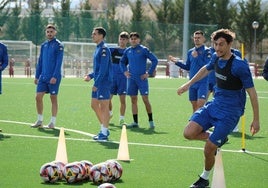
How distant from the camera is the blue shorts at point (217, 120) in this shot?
29.0ft

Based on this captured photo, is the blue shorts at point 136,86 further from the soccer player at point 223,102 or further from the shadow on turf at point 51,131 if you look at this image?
the soccer player at point 223,102

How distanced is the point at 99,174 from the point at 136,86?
7623 mm

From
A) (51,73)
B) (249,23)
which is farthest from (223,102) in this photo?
(249,23)

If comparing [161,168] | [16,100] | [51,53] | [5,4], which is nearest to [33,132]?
[51,53]

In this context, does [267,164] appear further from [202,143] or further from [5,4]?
[5,4]

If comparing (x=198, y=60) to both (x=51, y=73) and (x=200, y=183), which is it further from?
(x=200, y=183)

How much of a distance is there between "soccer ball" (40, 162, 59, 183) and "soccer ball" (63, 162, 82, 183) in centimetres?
12

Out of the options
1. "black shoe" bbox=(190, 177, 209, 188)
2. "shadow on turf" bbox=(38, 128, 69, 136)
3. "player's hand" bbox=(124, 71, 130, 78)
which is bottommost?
"shadow on turf" bbox=(38, 128, 69, 136)

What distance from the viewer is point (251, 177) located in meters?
9.79

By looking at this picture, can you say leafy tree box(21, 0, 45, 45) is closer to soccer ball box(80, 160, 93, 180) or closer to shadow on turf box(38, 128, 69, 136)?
shadow on turf box(38, 128, 69, 136)

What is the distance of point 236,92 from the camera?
8.91 meters

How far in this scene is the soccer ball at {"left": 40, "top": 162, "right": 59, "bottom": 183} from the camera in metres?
8.83

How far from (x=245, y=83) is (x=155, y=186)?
177cm

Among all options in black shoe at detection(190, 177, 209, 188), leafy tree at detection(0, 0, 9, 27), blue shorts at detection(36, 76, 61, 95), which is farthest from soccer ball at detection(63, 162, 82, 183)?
leafy tree at detection(0, 0, 9, 27)
